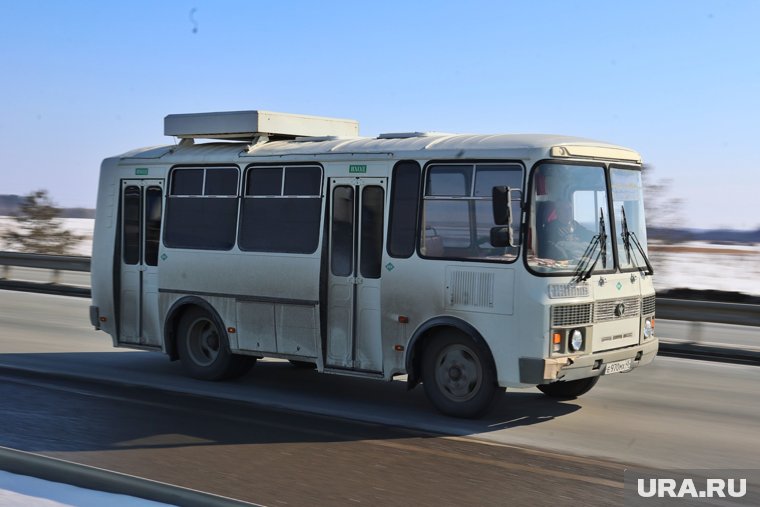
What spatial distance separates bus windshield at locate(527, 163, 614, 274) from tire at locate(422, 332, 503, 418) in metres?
1.03

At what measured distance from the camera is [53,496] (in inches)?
220

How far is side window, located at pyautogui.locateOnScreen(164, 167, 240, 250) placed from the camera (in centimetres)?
1089

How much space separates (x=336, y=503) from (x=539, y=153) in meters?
3.82

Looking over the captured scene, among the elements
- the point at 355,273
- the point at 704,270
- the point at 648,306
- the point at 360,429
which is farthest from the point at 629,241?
the point at 704,270

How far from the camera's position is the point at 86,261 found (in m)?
21.6

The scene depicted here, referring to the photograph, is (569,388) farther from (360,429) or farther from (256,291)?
(256,291)

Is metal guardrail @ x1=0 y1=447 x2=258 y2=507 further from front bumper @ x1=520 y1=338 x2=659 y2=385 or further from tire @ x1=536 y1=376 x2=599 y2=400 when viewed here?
tire @ x1=536 y1=376 x2=599 y2=400

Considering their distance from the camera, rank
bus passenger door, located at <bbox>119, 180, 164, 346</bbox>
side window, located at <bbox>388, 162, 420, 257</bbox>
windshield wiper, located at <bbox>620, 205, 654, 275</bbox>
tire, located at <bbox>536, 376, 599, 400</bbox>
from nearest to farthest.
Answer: side window, located at <bbox>388, 162, 420, 257</bbox>, windshield wiper, located at <bbox>620, 205, 654, 275</bbox>, tire, located at <bbox>536, 376, 599, 400</bbox>, bus passenger door, located at <bbox>119, 180, 164, 346</bbox>

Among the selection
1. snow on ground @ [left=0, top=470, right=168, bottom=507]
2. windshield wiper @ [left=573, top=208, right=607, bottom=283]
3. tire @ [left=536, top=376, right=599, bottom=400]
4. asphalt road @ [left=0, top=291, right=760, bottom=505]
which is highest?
windshield wiper @ [left=573, top=208, right=607, bottom=283]

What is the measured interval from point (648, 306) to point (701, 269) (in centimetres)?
2351

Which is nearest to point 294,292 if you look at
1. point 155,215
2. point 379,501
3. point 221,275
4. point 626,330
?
point 221,275

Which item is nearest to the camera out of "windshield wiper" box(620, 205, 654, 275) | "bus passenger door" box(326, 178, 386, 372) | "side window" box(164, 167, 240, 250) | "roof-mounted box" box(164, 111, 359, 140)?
"windshield wiper" box(620, 205, 654, 275)

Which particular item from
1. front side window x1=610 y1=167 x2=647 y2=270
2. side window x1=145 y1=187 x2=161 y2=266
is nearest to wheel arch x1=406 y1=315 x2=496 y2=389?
front side window x1=610 y1=167 x2=647 y2=270

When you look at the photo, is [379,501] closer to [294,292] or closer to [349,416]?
[349,416]
